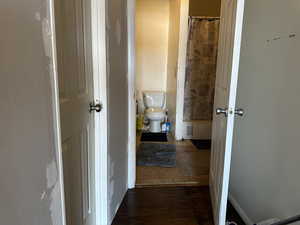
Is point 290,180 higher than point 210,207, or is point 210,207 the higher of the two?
point 290,180

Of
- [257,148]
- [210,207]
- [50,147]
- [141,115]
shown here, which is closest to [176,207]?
[210,207]

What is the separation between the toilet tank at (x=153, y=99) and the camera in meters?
4.36

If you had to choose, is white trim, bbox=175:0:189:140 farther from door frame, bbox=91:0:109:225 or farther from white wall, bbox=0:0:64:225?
white wall, bbox=0:0:64:225

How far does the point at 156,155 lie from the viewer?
10.3ft

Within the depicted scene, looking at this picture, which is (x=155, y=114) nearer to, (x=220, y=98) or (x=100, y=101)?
(x=220, y=98)

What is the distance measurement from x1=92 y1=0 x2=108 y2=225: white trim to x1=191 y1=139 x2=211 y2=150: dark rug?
6.94 feet

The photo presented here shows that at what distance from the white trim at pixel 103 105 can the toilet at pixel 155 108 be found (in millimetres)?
2445

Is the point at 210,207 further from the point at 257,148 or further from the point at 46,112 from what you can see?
the point at 46,112

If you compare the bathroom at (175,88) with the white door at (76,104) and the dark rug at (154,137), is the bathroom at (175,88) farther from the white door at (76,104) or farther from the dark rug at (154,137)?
the white door at (76,104)

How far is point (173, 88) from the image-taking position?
3.94 metres

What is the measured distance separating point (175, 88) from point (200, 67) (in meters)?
0.53

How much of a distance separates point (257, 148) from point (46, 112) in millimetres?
1542

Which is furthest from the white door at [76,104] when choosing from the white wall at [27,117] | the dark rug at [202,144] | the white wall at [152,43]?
the white wall at [152,43]

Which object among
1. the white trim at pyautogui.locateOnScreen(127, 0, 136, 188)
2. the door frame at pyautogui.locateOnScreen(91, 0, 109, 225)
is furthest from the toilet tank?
the door frame at pyautogui.locateOnScreen(91, 0, 109, 225)
